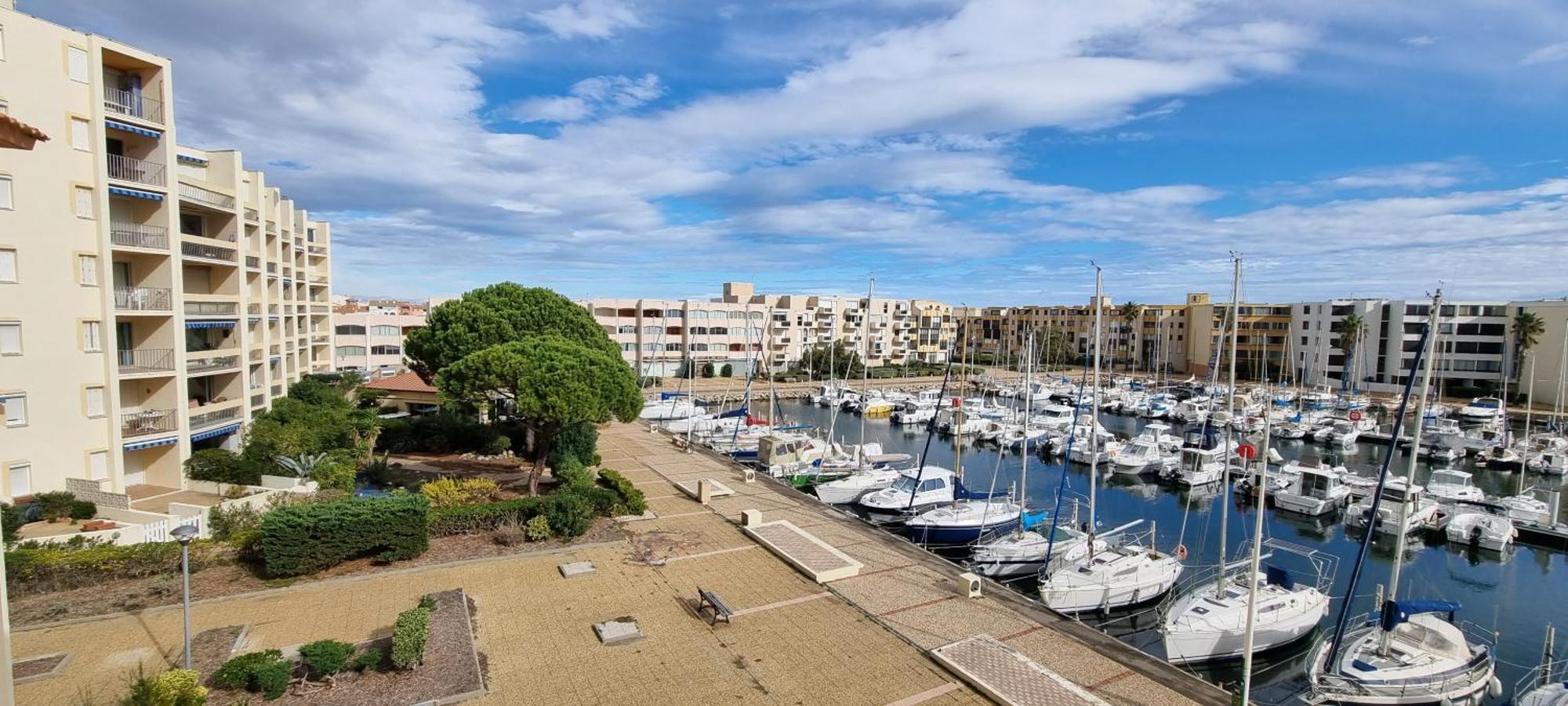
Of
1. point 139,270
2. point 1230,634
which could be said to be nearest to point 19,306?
point 139,270

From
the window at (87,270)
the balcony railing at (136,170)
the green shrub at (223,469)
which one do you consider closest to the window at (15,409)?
the window at (87,270)

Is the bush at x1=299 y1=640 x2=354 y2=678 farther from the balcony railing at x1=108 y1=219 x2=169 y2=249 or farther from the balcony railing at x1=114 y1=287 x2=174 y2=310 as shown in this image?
the balcony railing at x1=108 y1=219 x2=169 y2=249

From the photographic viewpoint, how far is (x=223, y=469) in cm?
2409

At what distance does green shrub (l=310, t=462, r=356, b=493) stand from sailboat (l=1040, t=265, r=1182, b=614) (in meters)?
20.9

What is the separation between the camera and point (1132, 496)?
36969 mm

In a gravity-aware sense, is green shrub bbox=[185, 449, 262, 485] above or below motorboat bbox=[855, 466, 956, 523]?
above

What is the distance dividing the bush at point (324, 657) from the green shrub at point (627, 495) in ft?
33.7

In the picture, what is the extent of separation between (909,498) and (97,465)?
26024 mm

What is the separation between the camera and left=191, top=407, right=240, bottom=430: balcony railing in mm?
26125

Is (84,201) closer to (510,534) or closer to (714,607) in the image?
(510,534)

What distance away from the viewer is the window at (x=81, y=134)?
21656mm

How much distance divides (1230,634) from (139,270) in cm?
3400

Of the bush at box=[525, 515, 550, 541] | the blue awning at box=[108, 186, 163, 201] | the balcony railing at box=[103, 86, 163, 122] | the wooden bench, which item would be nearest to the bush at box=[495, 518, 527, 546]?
the bush at box=[525, 515, 550, 541]

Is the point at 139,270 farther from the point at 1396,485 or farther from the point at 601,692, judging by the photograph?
the point at 1396,485
